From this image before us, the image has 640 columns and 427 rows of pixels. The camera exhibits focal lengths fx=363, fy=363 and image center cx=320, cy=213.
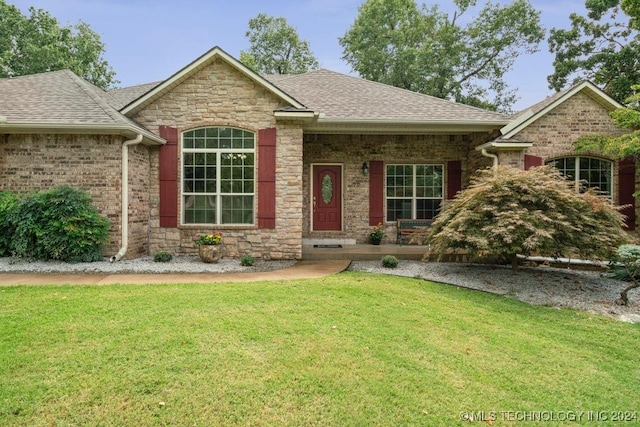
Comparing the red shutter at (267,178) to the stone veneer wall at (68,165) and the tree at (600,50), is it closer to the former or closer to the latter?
the stone veneer wall at (68,165)

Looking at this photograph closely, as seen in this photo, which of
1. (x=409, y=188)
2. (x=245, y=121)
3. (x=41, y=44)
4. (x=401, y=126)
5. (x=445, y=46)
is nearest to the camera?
(x=245, y=121)

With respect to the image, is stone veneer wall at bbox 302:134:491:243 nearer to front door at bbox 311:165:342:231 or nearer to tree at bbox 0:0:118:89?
front door at bbox 311:165:342:231

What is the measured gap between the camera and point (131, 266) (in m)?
7.36

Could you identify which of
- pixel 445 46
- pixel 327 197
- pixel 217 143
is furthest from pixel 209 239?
pixel 445 46

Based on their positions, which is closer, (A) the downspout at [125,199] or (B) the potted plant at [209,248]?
(A) the downspout at [125,199]

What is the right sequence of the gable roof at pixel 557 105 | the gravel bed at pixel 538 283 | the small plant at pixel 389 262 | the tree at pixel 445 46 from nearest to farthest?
the gravel bed at pixel 538 283 < the small plant at pixel 389 262 < the gable roof at pixel 557 105 < the tree at pixel 445 46

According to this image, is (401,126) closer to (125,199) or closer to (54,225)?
(125,199)

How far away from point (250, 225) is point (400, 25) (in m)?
20.4

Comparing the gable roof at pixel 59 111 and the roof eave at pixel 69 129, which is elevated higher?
the gable roof at pixel 59 111

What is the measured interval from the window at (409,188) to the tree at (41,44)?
2062 centimetres

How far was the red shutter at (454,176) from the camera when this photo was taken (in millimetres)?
10734

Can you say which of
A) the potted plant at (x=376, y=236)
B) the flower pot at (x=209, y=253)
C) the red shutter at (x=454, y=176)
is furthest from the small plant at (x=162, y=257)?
the red shutter at (x=454, y=176)

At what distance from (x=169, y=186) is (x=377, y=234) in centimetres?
571

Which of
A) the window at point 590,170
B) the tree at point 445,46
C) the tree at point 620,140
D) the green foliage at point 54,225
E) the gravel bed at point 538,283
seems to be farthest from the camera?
the tree at point 445,46
